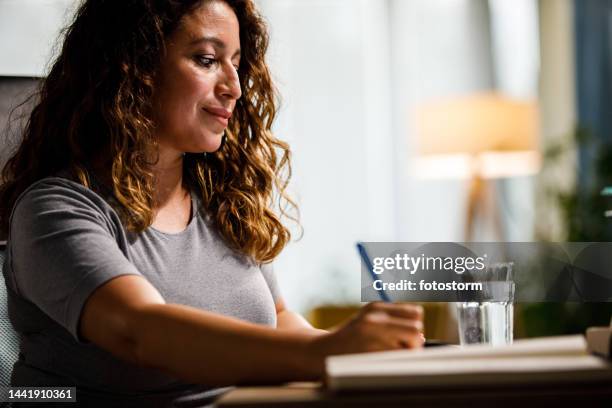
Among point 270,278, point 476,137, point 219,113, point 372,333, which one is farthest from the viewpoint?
point 476,137

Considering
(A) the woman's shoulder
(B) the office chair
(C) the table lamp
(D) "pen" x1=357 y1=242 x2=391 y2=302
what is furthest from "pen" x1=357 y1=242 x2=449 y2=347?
(C) the table lamp

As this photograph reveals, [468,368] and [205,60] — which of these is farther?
[205,60]

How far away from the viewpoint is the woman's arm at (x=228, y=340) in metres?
0.69

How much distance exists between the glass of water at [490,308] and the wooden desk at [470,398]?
0.38m

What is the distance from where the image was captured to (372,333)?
27.3 inches

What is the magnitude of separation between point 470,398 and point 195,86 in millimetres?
742

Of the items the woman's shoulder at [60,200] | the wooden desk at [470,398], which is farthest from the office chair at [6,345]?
the wooden desk at [470,398]

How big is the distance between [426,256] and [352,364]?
346mm

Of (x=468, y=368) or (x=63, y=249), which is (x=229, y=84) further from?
(x=468, y=368)

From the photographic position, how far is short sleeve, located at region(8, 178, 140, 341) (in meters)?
0.84

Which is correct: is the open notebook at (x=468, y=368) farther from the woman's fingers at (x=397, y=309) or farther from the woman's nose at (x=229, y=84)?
the woman's nose at (x=229, y=84)

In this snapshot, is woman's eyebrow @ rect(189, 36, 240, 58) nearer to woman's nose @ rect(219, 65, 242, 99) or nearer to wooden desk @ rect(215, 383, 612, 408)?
woman's nose @ rect(219, 65, 242, 99)

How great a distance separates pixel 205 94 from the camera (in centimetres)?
120

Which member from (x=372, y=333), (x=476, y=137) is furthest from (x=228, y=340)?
(x=476, y=137)
